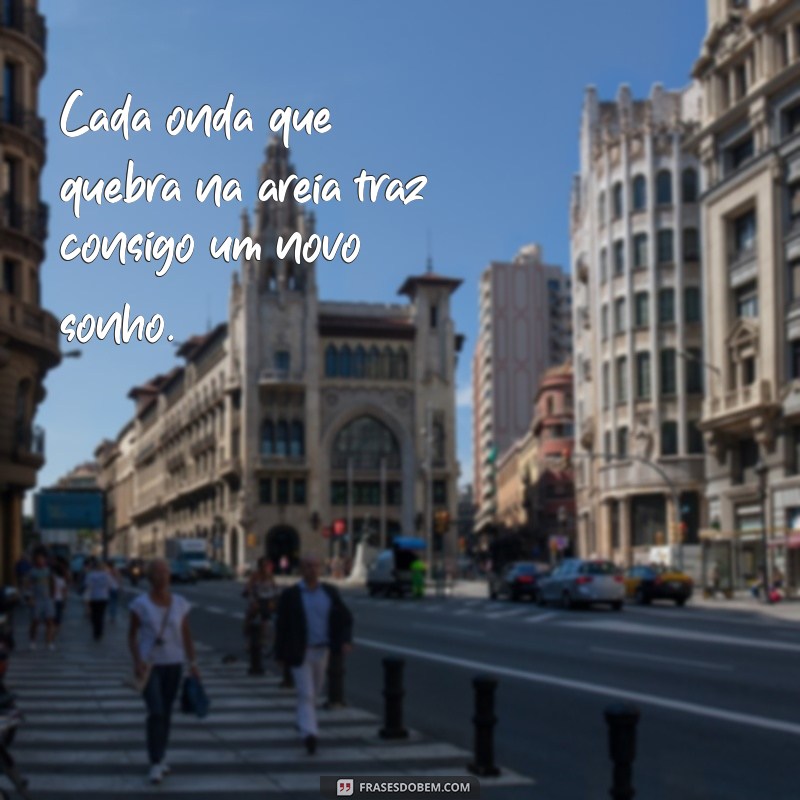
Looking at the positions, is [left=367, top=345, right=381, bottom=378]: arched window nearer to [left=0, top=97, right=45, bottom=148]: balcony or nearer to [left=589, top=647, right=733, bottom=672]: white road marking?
[left=0, top=97, right=45, bottom=148]: balcony

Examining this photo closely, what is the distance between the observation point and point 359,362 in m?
107

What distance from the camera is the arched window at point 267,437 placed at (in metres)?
104

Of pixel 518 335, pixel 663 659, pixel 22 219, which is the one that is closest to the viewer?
pixel 663 659

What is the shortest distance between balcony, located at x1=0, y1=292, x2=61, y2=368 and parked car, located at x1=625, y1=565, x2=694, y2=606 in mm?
19903

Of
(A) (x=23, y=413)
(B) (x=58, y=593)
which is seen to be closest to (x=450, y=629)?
(B) (x=58, y=593)

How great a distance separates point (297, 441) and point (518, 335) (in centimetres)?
Answer: 5496

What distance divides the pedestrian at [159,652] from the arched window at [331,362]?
311ft

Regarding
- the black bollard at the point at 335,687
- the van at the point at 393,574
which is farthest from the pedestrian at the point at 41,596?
the van at the point at 393,574

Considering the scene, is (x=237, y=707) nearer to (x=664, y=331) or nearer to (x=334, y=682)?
(x=334, y=682)

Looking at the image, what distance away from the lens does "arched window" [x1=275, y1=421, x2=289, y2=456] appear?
10381 centimetres

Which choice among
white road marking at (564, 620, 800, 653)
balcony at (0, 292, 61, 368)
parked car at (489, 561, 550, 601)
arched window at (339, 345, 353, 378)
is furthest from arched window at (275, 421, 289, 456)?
white road marking at (564, 620, 800, 653)

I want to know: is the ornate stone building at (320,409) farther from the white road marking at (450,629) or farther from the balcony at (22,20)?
the white road marking at (450,629)

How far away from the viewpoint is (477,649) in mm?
25266

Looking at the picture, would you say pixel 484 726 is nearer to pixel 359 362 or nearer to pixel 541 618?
pixel 541 618
